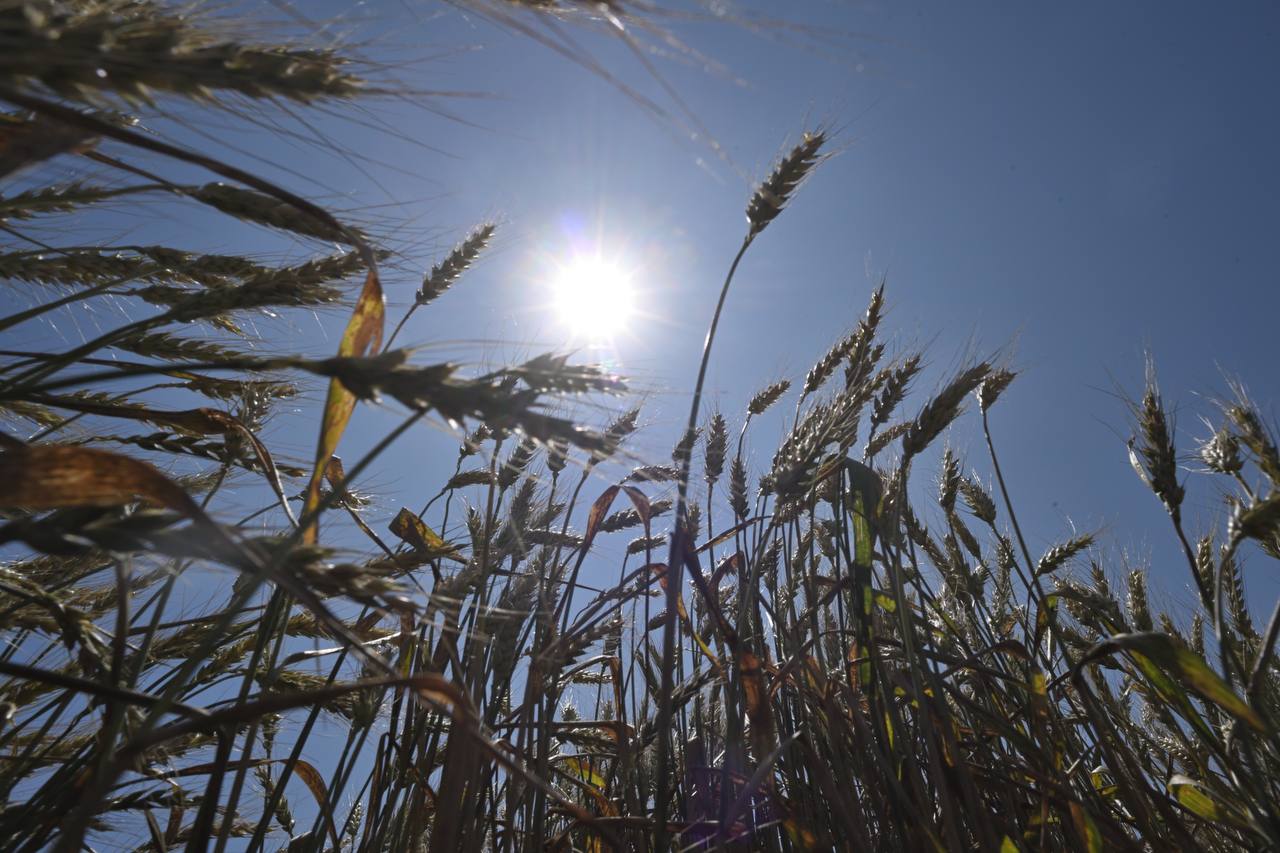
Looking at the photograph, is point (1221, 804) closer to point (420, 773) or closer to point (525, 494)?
point (420, 773)

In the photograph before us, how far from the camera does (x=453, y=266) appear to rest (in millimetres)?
2496

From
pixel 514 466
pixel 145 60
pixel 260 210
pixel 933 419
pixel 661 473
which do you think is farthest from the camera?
pixel 514 466

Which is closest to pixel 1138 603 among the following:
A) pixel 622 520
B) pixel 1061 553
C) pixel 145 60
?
pixel 1061 553

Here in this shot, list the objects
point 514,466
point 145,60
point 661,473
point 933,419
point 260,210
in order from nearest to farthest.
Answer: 1. point 145,60
2. point 260,210
3. point 661,473
4. point 933,419
5. point 514,466

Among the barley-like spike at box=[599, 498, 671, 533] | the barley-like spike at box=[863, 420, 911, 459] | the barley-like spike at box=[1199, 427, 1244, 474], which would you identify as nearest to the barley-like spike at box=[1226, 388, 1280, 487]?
the barley-like spike at box=[1199, 427, 1244, 474]

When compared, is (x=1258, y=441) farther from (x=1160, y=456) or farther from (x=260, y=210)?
(x=260, y=210)

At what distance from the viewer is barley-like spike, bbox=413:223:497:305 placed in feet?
7.90

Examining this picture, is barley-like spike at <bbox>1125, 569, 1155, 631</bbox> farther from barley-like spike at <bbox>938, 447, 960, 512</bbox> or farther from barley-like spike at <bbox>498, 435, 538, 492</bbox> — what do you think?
barley-like spike at <bbox>498, 435, 538, 492</bbox>

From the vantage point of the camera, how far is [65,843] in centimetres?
69

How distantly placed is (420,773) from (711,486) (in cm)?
140

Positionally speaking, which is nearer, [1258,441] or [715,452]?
[1258,441]

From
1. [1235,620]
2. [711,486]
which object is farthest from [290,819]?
[1235,620]

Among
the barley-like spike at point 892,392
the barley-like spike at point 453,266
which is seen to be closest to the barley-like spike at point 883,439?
the barley-like spike at point 892,392

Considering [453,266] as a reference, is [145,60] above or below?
below
